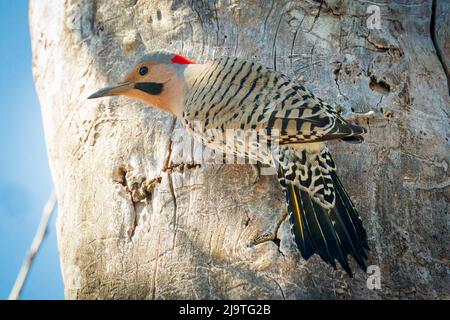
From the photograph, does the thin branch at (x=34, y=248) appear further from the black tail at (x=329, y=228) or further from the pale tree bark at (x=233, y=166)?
the black tail at (x=329, y=228)

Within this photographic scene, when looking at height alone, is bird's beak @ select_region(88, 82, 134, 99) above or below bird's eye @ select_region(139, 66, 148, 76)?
below

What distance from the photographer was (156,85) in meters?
3.24

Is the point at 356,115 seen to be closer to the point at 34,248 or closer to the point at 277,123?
the point at 277,123

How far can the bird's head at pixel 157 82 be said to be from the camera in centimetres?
323

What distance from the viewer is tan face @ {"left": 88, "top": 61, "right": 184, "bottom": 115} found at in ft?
10.6

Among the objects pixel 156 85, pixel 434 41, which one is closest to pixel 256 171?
pixel 156 85

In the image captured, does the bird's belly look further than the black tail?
Yes

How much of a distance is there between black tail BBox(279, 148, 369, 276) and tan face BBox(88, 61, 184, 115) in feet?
2.31

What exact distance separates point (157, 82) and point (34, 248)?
3.42ft

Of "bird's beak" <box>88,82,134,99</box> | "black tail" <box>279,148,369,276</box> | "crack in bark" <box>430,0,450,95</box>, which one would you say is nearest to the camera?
"black tail" <box>279,148,369,276</box>

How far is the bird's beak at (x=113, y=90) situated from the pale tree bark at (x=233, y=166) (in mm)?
160

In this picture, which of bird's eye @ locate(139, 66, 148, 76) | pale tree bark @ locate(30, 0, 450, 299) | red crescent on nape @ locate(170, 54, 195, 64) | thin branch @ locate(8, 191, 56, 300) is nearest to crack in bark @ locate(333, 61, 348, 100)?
pale tree bark @ locate(30, 0, 450, 299)

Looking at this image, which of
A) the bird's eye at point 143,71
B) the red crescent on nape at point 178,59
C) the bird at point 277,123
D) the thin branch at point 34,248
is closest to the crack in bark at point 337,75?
the bird at point 277,123

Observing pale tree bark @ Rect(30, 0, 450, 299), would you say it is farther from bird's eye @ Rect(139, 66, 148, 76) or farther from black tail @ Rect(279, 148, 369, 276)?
bird's eye @ Rect(139, 66, 148, 76)
